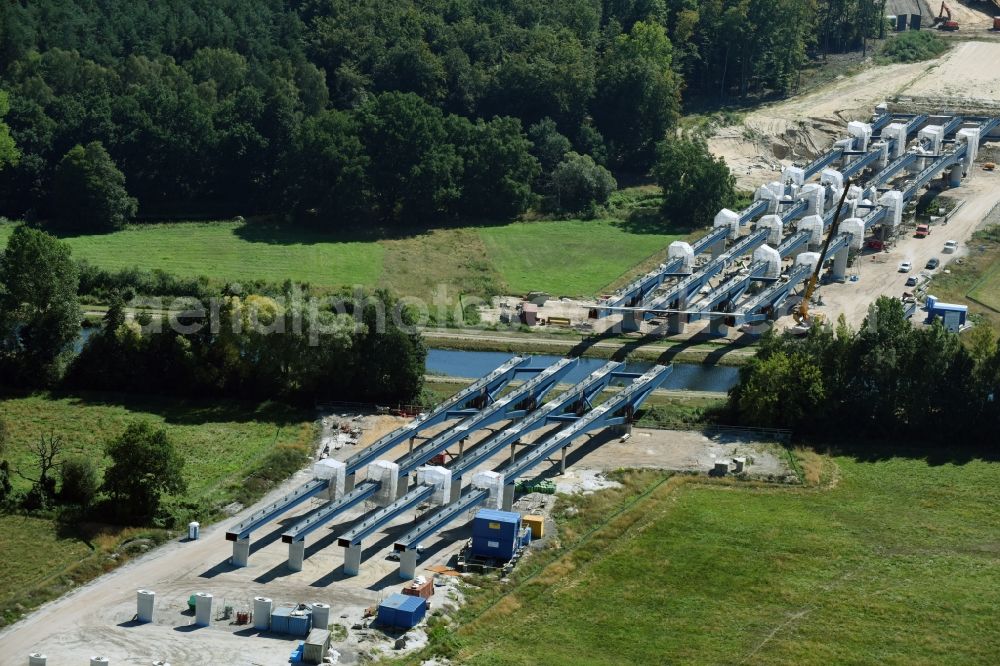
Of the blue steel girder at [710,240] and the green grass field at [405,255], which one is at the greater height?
the blue steel girder at [710,240]

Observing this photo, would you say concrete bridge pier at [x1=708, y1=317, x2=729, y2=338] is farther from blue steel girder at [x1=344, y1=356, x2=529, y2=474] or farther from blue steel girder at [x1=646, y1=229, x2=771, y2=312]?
blue steel girder at [x1=344, y1=356, x2=529, y2=474]

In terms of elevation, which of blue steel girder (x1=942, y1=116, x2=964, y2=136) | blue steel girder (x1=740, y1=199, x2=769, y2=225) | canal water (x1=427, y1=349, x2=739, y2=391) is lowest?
canal water (x1=427, y1=349, x2=739, y2=391)

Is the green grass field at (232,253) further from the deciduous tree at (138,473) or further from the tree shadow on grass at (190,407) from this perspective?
the deciduous tree at (138,473)

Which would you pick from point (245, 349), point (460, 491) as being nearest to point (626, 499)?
point (460, 491)

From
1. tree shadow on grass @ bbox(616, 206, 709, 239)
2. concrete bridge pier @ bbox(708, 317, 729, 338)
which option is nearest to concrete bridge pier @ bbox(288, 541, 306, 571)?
concrete bridge pier @ bbox(708, 317, 729, 338)

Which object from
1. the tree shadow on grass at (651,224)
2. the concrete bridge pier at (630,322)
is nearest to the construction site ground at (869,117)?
the concrete bridge pier at (630,322)

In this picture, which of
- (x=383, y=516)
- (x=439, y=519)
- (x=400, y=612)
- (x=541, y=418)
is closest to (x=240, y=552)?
(x=383, y=516)

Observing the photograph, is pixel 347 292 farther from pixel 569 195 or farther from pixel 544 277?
pixel 569 195
